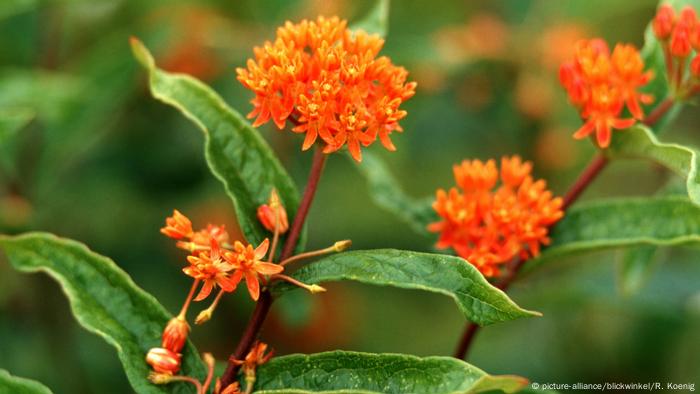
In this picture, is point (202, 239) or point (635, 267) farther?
point (635, 267)

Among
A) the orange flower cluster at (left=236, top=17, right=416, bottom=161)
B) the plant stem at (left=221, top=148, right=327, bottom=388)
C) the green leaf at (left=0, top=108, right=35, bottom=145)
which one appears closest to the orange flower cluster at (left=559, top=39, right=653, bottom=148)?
the orange flower cluster at (left=236, top=17, right=416, bottom=161)

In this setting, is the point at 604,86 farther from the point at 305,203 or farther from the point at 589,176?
the point at 305,203

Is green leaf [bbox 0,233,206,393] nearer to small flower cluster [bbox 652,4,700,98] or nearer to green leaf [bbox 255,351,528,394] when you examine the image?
green leaf [bbox 255,351,528,394]

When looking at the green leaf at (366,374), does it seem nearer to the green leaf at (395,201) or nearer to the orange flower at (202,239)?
the orange flower at (202,239)

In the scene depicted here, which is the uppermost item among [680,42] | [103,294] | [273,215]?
[680,42]

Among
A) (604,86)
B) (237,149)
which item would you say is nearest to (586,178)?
(604,86)

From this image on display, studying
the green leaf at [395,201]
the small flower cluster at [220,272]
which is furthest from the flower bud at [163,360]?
the green leaf at [395,201]

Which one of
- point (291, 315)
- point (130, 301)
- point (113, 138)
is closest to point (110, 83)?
point (113, 138)
